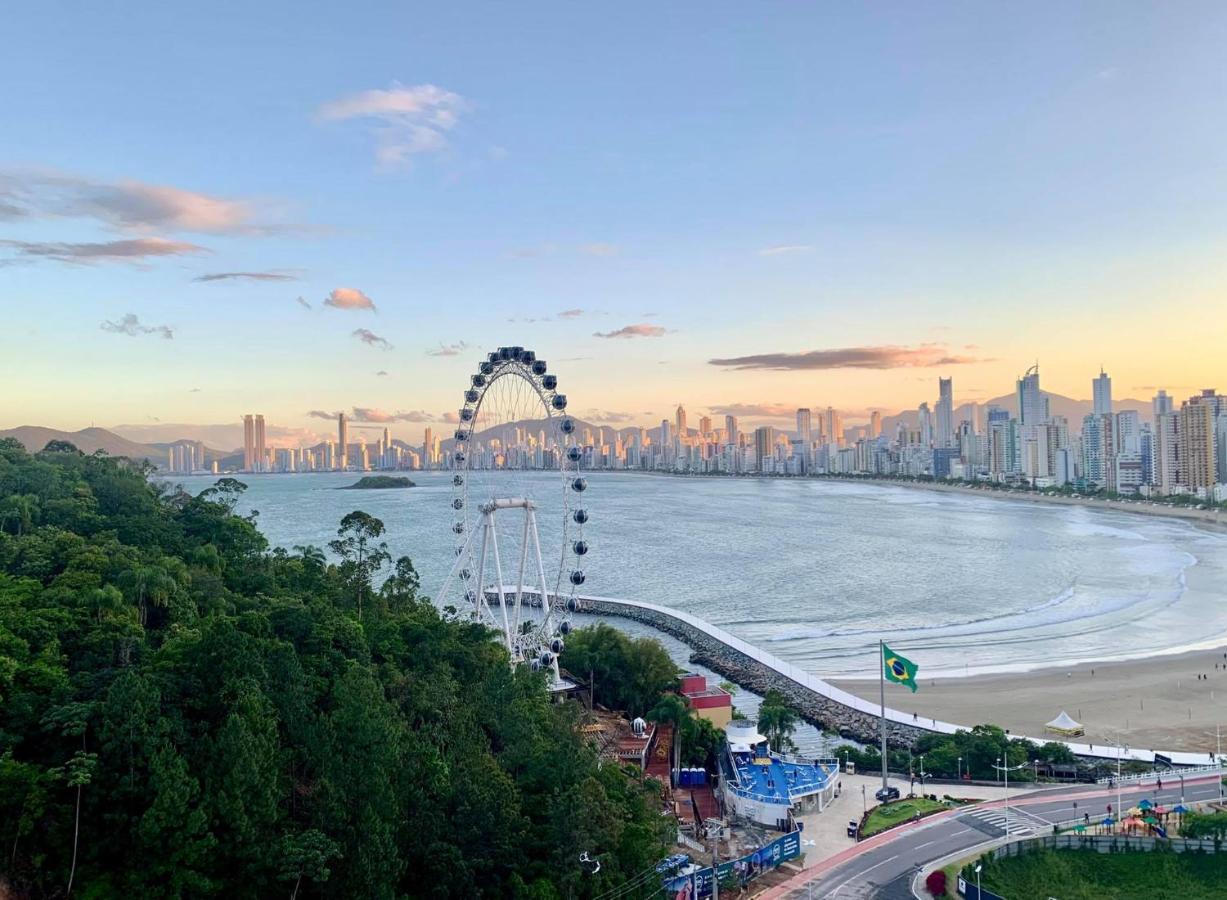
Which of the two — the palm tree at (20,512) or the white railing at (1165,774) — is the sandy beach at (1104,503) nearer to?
the white railing at (1165,774)

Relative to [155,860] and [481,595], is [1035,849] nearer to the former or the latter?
[155,860]

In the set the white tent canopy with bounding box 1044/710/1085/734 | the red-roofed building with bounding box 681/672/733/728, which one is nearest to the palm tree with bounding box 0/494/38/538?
the red-roofed building with bounding box 681/672/733/728

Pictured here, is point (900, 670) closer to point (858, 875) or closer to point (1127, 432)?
point (858, 875)

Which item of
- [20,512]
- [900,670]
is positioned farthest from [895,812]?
[20,512]

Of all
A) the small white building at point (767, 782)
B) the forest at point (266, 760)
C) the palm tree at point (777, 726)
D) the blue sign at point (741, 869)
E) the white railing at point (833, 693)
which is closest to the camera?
the forest at point (266, 760)

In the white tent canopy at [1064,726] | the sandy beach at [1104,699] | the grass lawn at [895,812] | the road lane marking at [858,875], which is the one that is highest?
the road lane marking at [858,875]

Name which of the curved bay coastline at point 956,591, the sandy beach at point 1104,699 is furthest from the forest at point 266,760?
the sandy beach at point 1104,699

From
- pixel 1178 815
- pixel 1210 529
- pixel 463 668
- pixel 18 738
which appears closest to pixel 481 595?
pixel 463 668
